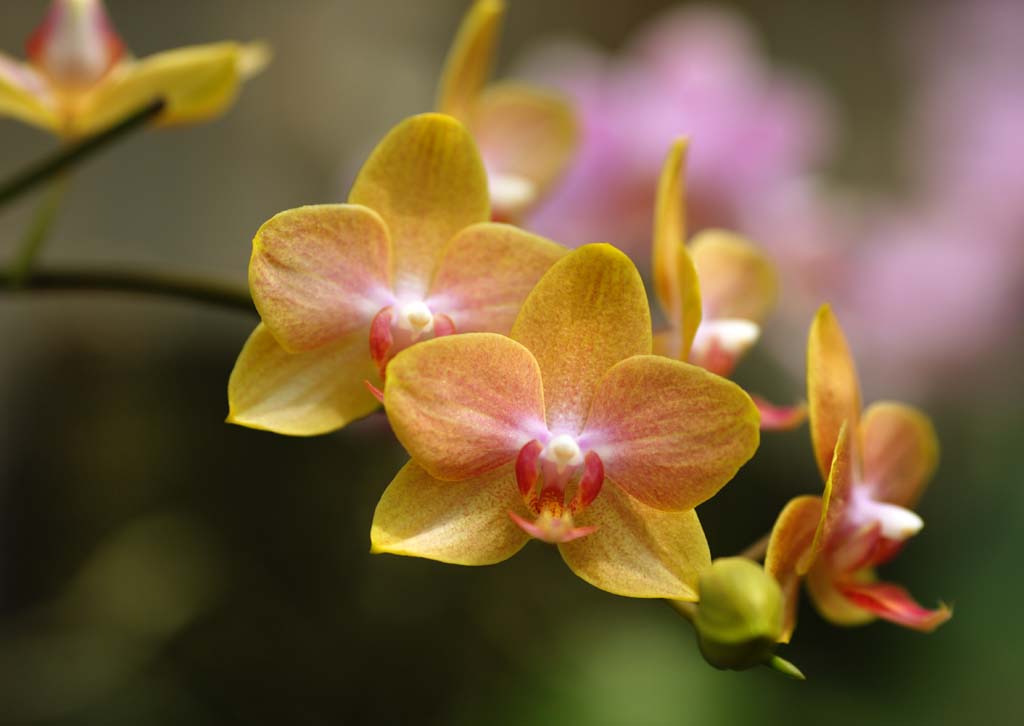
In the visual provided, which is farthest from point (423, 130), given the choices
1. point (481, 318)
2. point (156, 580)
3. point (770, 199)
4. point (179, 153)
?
point (179, 153)

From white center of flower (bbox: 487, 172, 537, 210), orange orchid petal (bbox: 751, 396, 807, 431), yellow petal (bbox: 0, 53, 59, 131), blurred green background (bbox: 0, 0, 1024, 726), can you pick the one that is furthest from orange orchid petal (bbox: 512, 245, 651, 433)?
blurred green background (bbox: 0, 0, 1024, 726)

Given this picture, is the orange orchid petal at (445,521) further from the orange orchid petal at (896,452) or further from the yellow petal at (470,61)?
the yellow petal at (470,61)

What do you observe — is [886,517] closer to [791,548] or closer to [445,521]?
[791,548]

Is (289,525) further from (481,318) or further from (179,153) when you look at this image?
(481,318)

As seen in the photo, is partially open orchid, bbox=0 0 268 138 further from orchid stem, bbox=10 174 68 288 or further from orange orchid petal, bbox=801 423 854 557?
orange orchid petal, bbox=801 423 854 557

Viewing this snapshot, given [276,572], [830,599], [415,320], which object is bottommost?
[276,572]

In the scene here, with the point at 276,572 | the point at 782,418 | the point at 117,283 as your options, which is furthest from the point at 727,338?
the point at 276,572
